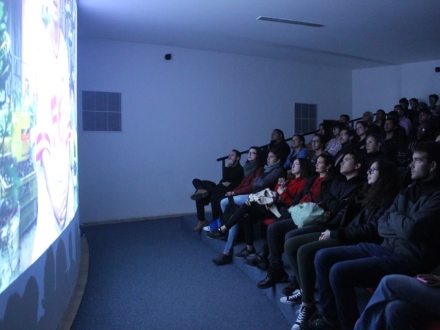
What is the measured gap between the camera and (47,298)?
88.0 inches

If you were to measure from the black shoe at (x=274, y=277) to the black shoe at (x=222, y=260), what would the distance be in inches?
34.9

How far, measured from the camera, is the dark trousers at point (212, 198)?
187 inches

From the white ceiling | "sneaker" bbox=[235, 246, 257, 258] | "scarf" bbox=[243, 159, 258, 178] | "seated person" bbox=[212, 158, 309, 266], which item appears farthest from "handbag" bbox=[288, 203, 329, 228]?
the white ceiling

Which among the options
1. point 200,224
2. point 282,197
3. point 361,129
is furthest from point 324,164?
point 200,224

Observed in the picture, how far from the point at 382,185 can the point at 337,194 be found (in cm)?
55

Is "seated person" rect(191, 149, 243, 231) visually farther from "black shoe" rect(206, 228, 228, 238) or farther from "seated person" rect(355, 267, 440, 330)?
"seated person" rect(355, 267, 440, 330)

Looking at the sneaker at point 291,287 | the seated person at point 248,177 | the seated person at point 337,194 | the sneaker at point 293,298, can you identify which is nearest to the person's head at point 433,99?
the seated person at point 248,177

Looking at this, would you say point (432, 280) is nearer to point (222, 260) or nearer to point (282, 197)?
point (282, 197)

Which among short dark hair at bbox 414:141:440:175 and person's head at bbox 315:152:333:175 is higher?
short dark hair at bbox 414:141:440:175

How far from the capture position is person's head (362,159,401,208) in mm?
2488

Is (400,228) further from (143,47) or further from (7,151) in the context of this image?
(143,47)

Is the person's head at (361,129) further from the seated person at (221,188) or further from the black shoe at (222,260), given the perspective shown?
the black shoe at (222,260)

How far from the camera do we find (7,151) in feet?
4.73

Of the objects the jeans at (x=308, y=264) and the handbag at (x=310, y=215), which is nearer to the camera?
the jeans at (x=308, y=264)
